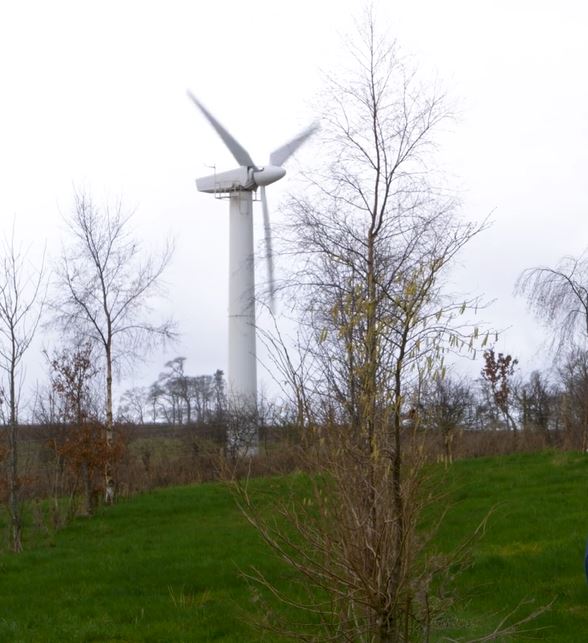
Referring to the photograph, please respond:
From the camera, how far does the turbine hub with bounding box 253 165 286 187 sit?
117 ft

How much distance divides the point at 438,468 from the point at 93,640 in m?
4.58

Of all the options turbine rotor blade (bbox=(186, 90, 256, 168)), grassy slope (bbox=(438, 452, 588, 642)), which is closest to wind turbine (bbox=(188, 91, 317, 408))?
turbine rotor blade (bbox=(186, 90, 256, 168))

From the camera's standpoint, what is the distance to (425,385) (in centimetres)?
515

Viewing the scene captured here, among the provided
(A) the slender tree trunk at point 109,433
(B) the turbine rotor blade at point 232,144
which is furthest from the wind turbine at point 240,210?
(A) the slender tree trunk at point 109,433

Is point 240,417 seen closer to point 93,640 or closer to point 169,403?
point 93,640

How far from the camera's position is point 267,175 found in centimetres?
3559

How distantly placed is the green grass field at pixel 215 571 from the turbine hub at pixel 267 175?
2001 centimetres

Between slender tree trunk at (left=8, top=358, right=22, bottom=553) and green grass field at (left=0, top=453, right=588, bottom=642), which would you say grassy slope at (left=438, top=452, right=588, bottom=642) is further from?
slender tree trunk at (left=8, top=358, right=22, bottom=553)

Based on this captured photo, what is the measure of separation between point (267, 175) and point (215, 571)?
26.0m

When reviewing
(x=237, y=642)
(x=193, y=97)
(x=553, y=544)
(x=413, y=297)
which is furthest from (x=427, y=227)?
(x=193, y=97)

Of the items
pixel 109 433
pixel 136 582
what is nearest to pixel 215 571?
pixel 136 582

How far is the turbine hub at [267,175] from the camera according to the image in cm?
3562

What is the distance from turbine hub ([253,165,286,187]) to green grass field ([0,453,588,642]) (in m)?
20.0

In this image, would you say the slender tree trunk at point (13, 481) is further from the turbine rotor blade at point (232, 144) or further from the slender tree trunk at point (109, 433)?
the turbine rotor blade at point (232, 144)
